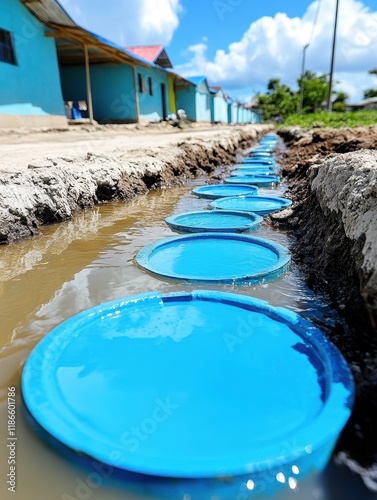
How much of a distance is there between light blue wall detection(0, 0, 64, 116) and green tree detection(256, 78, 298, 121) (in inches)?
1989

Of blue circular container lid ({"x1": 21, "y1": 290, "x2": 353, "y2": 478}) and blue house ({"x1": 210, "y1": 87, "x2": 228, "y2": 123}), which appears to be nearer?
blue circular container lid ({"x1": 21, "y1": 290, "x2": 353, "y2": 478})

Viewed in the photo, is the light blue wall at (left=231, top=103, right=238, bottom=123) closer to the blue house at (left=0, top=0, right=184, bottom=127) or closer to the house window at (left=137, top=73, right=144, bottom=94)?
the house window at (left=137, top=73, right=144, bottom=94)

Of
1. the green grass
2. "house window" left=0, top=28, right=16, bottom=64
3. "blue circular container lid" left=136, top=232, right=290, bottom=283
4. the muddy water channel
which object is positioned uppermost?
"house window" left=0, top=28, right=16, bottom=64

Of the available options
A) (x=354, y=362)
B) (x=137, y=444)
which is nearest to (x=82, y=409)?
(x=137, y=444)

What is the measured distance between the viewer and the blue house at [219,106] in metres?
38.7

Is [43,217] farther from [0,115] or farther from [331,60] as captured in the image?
[331,60]

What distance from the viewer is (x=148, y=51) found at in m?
23.2

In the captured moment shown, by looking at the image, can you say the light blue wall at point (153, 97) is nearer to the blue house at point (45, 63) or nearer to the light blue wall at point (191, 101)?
the blue house at point (45, 63)

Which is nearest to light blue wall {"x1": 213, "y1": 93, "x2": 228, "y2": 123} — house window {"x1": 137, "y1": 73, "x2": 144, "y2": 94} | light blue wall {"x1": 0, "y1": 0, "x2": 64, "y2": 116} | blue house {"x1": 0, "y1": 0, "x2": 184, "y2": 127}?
house window {"x1": 137, "y1": 73, "x2": 144, "y2": 94}

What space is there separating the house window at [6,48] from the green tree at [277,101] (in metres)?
52.3

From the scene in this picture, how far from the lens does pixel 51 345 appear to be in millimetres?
2248

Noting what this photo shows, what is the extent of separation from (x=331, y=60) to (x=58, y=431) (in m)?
25.0

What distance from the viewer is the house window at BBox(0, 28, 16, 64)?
34.9 feet

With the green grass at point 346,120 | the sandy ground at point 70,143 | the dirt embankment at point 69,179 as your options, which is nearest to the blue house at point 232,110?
the green grass at point 346,120
